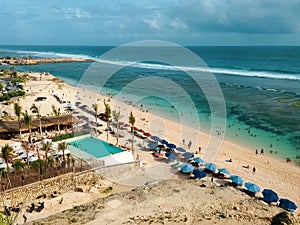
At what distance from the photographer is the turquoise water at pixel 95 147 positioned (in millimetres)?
23797

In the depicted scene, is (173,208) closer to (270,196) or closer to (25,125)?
(270,196)

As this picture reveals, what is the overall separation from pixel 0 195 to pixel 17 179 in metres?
1.18

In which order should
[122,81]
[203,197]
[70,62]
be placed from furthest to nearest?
[70,62], [122,81], [203,197]

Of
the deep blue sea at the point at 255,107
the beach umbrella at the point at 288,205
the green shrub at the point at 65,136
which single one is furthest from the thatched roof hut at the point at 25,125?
the beach umbrella at the point at 288,205

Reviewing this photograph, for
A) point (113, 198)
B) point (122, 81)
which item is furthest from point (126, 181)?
point (122, 81)

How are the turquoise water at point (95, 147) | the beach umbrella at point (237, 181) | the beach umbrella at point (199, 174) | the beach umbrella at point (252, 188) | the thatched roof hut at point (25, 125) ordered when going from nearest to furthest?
1. the beach umbrella at point (252, 188)
2. the beach umbrella at point (237, 181)
3. the beach umbrella at point (199, 174)
4. the turquoise water at point (95, 147)
5. the thatched roof hut at point (25, 125)

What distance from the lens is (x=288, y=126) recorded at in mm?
35781

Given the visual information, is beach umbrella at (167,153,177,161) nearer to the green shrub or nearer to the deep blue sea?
the green shrub

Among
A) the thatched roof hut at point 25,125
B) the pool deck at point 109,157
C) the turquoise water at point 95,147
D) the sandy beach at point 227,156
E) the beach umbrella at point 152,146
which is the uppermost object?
the thatched roof hut at point 25,125

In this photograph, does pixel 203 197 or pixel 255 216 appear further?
pixel 203 197

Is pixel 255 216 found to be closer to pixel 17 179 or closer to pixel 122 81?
pixel 17 179

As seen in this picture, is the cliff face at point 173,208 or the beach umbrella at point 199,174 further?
the beach umbrella at point 199,174

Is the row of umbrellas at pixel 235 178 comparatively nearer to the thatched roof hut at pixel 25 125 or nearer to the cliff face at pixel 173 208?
the cliff face at pixel 173 208

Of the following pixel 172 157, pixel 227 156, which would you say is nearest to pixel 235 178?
pixel 172 157
